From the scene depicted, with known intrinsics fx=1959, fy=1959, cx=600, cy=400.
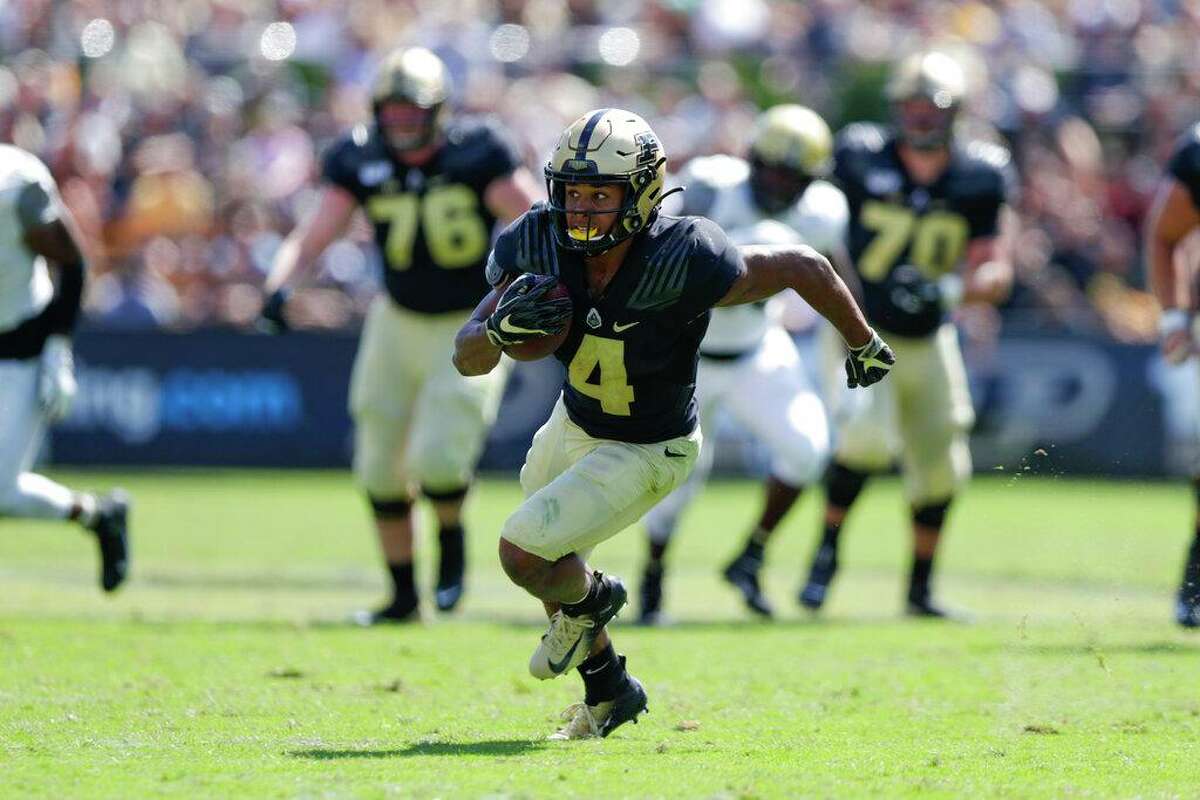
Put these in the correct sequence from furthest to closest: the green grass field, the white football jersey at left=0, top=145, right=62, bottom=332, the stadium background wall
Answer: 1. the stadium background wall
2. the white football jersey at left=0, top=145, right=62, bottom=332
3. the green grass field

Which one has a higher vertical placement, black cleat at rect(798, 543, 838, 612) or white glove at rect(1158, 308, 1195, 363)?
white glove at rect(1158, 308, 1195, 363)

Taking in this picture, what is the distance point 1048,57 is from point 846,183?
10380mm

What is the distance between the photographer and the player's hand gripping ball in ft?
17.7

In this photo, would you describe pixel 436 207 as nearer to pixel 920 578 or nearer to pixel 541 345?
pixel 920 578

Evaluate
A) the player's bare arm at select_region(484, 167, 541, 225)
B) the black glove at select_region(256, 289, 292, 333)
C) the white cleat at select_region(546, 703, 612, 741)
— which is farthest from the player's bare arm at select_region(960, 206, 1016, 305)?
the white cleat at select_region(546, 703, 612, 741)

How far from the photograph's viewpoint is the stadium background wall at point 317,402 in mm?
15891

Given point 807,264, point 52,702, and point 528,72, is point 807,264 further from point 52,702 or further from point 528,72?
A: point 528,72

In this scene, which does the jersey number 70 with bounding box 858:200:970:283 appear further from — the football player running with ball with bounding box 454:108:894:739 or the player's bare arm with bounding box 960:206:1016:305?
the football player running with ball with bounding box 454:108:894:739

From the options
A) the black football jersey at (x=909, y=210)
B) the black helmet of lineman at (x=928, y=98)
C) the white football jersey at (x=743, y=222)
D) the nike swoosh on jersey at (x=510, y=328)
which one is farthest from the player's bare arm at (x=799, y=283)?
the black helmet of lineman at (x=928, y=98)

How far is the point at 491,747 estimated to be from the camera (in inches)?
224

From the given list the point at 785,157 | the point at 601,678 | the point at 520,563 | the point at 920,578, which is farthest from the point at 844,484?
the point at 520,563

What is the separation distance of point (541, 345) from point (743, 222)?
3.73m

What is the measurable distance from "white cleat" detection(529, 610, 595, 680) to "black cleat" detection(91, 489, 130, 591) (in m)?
3.35

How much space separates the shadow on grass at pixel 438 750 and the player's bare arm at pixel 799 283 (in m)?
1.44
